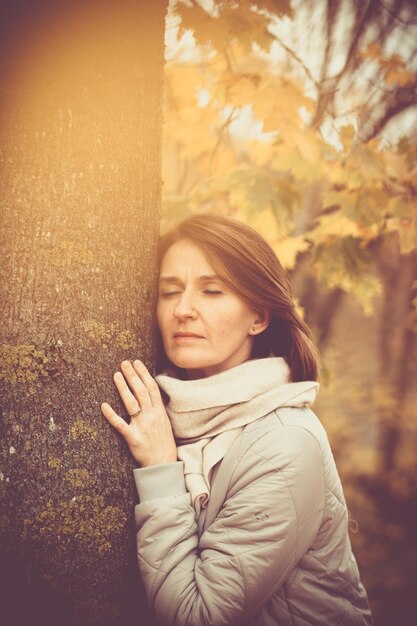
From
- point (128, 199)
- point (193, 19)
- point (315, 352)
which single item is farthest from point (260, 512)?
point (193, 19)

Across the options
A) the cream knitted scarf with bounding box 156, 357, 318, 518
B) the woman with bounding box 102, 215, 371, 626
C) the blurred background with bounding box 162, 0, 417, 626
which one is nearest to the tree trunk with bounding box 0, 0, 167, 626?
the woman with bounding box 102, 215, 371, 626

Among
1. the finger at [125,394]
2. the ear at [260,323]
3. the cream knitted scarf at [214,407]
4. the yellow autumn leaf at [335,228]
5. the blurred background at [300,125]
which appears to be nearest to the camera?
the finger at [125,394]

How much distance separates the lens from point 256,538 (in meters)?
1.58

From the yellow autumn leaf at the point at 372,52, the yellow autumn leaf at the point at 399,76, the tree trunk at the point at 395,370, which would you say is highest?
the yellow autumn leaf at the point at 372,52

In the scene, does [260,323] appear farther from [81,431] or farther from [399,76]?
[399,76]

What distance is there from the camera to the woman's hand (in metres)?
1.68

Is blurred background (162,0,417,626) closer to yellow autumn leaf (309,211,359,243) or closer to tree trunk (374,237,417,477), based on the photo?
yellow autumn leaf (309,211,359,243)

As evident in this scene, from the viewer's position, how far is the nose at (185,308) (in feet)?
6.30

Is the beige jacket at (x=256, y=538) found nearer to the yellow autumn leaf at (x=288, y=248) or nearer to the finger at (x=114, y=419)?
the finger at (x=114, y=419)

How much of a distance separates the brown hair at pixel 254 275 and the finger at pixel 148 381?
0.69 feet

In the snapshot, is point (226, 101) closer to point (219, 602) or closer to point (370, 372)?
point (219, 602)

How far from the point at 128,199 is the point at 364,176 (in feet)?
6.15

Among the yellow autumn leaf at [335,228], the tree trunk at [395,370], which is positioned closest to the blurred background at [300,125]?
the yellow autumn leaf at [335,228]

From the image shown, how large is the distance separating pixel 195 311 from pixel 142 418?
17.9 inches
